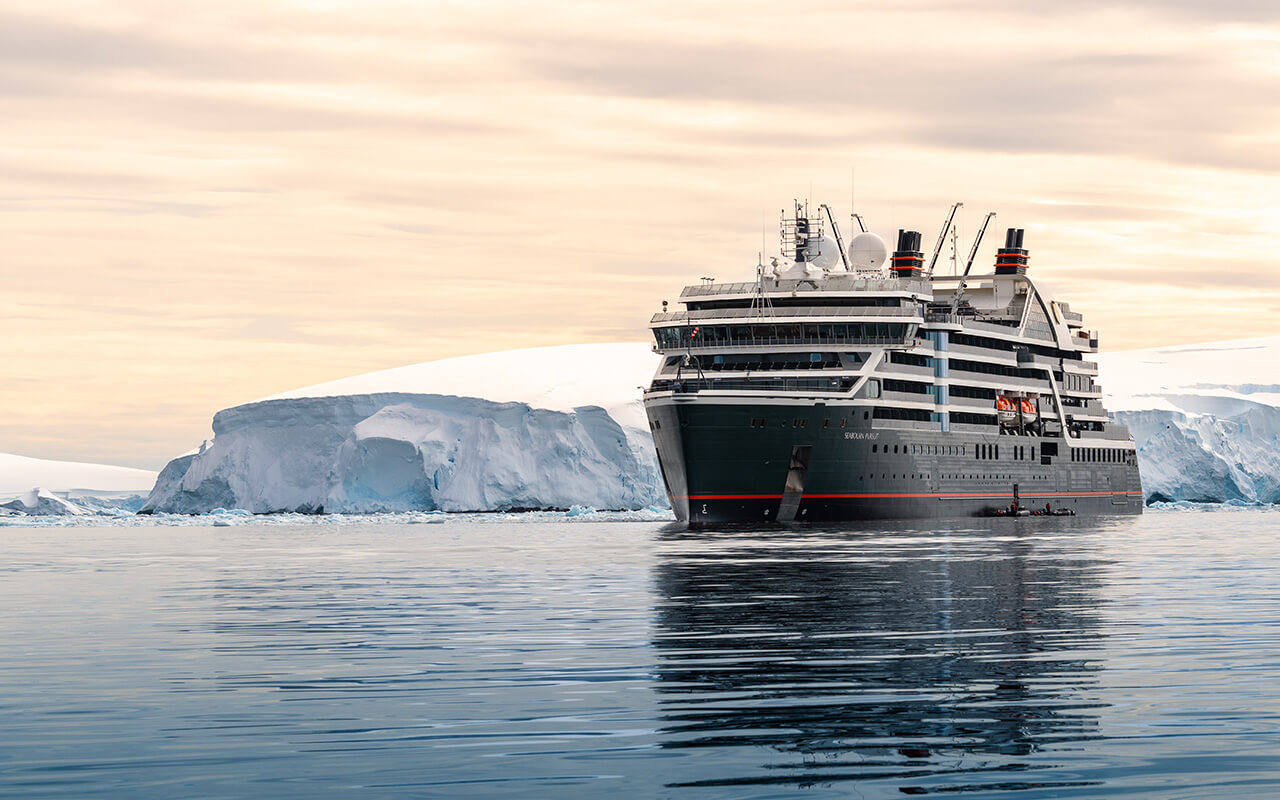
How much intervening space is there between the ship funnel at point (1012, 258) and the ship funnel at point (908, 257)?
9.02m

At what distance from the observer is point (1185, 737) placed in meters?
11.8

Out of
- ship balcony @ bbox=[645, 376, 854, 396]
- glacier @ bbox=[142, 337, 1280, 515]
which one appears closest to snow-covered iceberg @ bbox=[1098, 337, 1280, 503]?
glacier @ bbox=[142, 337, 1280, 515]

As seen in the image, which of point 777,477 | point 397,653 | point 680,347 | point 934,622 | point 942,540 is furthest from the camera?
point 680,347

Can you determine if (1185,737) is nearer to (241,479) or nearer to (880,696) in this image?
(880,696)

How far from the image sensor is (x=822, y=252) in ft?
289

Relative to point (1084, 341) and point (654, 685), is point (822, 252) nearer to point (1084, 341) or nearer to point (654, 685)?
point (1084, 341)

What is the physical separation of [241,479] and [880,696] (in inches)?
3956

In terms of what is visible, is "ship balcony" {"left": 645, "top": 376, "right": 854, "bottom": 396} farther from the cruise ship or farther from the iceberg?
the iceberg

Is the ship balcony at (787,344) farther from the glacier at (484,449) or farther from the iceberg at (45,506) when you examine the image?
the iceberg at (45,506)

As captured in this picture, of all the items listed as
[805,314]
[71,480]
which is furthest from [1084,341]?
[71,480]

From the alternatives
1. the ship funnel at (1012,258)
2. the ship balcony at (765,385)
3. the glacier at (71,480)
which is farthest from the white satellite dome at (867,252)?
the glacier at (71,480)

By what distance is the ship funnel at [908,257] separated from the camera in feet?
284

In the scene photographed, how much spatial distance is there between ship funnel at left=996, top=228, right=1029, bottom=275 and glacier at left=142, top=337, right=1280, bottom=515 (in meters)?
26.9

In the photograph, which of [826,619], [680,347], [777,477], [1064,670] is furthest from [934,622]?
[680,347]
